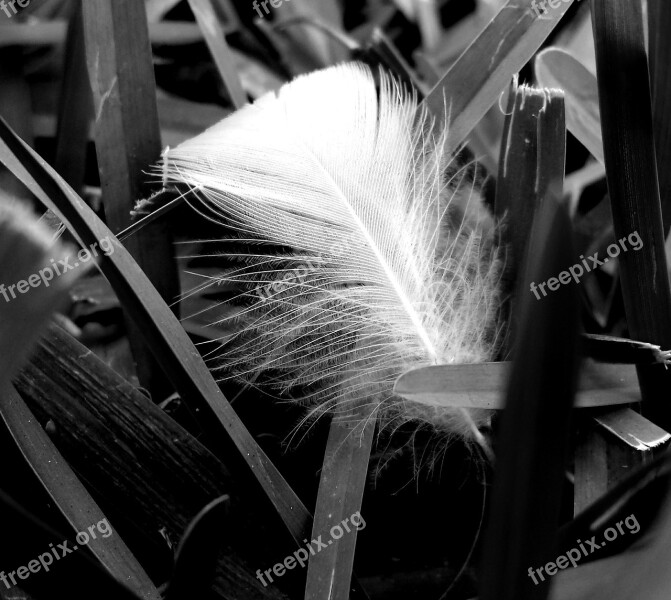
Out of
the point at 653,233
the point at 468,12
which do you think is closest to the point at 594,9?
the point at 653,233

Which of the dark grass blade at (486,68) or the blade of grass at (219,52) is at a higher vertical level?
the blade of grass at (219,52)

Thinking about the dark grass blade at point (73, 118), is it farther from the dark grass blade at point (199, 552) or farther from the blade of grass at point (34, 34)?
the dark grass blade at point (199, 552)

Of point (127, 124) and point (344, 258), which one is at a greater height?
point (127, 124)

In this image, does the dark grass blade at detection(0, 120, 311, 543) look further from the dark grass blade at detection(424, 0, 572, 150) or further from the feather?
the dark grass blade at detection(424, 0, 572, 150)

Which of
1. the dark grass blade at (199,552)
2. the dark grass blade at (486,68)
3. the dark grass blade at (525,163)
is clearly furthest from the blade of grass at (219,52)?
the dark grass blade at (199,552)

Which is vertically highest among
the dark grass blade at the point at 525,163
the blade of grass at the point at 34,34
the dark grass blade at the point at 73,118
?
the blade of grass at the point at 34,34

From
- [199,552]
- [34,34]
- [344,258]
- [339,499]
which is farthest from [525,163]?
→ [34,34]

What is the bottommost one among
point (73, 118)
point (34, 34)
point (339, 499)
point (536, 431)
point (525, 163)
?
point (339, 499)

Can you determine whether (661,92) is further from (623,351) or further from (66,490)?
(66,490)
